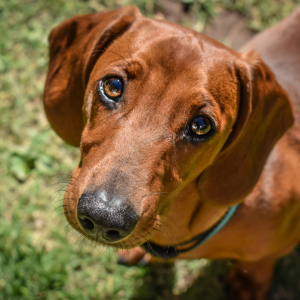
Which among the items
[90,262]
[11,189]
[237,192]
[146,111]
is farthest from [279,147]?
[11,189]

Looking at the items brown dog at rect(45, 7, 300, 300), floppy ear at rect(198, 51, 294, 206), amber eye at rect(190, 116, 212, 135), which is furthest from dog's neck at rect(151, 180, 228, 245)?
amber eye at rect(190, 116, 212, 135)

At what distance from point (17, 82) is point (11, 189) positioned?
1.41m

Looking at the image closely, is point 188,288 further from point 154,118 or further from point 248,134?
point 154,118

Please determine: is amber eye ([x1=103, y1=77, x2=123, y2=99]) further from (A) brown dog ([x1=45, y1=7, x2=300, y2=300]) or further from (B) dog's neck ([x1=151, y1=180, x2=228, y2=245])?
(B) dog's neck ([x1=151, y1=180, x2=228, y2=245])

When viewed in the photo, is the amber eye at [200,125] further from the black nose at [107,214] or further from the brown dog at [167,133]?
the black nose at [107,214]

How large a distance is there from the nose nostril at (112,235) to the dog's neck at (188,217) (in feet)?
→ 2.40

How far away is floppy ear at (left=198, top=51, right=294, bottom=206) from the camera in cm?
222

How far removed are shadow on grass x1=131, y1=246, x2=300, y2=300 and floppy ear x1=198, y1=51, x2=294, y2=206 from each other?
1.64 m

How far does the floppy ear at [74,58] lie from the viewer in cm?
229

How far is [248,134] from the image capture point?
2289mm

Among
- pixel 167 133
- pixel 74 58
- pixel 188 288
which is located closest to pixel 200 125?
pixel 167 133

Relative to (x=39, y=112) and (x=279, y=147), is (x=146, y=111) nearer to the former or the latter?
(x=279, y=147)

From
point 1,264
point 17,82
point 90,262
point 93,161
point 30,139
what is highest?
point 93,161

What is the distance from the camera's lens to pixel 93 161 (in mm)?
1847
